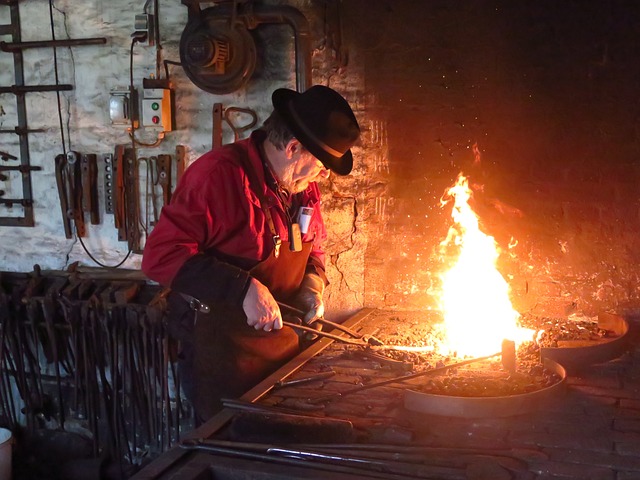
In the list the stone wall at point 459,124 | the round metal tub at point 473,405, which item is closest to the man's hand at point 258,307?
the round metal tub at point 473,405

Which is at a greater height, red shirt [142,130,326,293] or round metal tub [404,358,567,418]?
red shirt [142,130,326,293]

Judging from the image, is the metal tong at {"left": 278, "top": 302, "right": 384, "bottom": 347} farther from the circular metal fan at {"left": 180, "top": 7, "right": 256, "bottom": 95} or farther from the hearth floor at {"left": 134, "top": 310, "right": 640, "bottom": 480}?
the circular metal fan at {"left": 180, "top": 7, "right": 256, "bottom": 95}

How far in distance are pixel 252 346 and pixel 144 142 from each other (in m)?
1.98

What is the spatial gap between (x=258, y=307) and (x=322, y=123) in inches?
34.1

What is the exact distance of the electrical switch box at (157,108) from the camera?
4551mm

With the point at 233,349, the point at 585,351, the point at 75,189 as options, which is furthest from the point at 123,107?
the point at 585,351

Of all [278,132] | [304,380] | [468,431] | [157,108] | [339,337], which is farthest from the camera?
[157,108]

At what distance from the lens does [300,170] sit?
131 inches

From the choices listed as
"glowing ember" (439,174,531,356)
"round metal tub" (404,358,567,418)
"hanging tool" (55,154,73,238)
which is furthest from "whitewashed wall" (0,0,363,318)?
"round metal tub" (404,358,567,418)

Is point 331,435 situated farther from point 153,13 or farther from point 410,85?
point 153,13

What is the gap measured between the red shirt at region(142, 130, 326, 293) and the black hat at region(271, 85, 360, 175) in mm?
253

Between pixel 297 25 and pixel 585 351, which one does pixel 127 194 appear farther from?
pixel 585 351

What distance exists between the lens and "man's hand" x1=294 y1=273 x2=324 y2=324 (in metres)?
3.49

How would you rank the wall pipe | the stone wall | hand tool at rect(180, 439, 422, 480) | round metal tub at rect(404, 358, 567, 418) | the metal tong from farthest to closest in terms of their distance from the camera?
the wall pipe → the stone wall → the metal tong → round metal tub at rect(404, 358, 567, 418) → hand tool at rect(180, 439, 422, 480)
